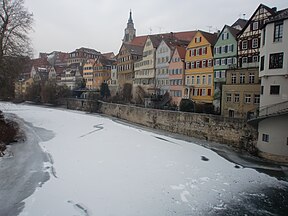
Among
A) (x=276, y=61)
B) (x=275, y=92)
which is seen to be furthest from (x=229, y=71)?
(x=275, y=92)

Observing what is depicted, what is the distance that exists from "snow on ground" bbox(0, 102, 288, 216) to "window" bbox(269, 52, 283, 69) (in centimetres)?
707

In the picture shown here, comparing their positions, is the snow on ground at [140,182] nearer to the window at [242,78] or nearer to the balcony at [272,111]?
the balcony at [272,111]

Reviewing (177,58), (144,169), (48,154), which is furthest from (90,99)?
(144,169)

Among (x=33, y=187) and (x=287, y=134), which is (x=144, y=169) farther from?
(x=287, y=134)

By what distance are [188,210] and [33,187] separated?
7.04 metres

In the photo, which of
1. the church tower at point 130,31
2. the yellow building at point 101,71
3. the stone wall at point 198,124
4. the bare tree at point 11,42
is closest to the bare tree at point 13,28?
the bare tree at point 11,42

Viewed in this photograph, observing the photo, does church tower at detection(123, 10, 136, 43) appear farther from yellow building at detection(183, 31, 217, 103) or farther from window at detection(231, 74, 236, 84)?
window at detection(231, 74, 236, 84)

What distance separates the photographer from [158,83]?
3838 cm

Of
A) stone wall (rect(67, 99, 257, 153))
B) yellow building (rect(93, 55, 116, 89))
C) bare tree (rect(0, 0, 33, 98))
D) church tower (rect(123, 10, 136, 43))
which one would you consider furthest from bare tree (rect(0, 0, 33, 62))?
church tower (rect(123, 10, 136, 43))

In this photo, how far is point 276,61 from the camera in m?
16.2

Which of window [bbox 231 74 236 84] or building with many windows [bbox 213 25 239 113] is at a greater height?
building with many windows [bbox 213 25 239 113]

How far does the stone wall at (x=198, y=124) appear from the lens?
18734 millimetres

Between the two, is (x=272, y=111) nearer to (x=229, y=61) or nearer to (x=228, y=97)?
(x=228, y=97)

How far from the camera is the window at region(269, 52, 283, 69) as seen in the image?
15.9 meters
